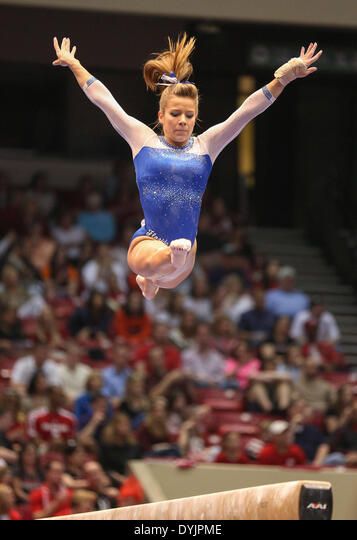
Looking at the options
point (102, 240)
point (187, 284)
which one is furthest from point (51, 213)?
point (187, 284)

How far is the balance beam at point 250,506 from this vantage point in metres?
5.62

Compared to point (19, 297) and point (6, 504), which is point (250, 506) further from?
point (19, 297)

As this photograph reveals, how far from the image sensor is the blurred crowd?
10289mm

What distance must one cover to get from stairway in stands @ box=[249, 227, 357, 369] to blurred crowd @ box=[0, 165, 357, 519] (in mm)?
786

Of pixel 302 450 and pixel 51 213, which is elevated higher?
pixel 51 213

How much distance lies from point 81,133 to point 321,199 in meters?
3.29

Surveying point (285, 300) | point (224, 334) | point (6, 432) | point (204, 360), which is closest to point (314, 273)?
point (285, 300)

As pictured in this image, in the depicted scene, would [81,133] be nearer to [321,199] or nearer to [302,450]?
[321,199]

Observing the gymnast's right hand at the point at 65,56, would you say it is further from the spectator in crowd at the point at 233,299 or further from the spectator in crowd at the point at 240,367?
the spectator in crowd at the point at 233,299

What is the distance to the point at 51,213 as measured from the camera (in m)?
14.2

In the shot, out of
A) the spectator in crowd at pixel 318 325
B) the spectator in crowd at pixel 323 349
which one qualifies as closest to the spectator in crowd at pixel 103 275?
the spectator in crowd at pixel 318 325

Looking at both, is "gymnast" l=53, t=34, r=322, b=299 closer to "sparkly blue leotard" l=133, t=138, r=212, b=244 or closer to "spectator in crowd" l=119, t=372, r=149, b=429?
"sparkly blue leotard" l=133, t=138, r=212, b=244

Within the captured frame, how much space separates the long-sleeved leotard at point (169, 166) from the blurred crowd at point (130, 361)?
11.9 feet

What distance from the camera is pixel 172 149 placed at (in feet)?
19.9
